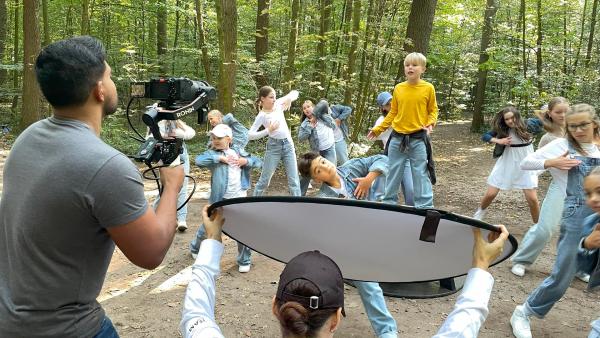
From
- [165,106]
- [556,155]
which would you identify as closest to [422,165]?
[556,155]

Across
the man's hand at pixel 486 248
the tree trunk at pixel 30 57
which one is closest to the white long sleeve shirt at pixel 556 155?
the man's hand at pixel 486 248

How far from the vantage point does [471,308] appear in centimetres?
171

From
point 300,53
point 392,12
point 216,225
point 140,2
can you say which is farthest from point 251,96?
point 216,225

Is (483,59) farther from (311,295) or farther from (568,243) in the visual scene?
(311,295)

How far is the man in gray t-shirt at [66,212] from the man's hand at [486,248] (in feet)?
3.97

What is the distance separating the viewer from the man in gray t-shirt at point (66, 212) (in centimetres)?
162

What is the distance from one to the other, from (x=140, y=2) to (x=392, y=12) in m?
12.3

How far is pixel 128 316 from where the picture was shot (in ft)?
14.1

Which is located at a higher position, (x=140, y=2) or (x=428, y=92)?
(x=140, y=2)

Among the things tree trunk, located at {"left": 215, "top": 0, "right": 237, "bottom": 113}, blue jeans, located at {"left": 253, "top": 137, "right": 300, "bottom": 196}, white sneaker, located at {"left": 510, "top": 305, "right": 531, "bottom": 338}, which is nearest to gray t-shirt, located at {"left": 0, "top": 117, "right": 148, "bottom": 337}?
white sneaker, located at {"left": 510, "top": 305, "right": 531, "bottom": 338}

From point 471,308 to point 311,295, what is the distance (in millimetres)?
681

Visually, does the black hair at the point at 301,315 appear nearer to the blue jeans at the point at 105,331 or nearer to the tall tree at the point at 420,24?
the blue jeans at the point at 105,331

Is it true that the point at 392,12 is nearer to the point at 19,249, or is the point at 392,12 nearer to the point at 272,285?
the point at 272,285

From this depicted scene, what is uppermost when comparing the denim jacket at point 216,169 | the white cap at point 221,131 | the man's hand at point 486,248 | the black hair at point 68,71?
the black hair at point 68,71
